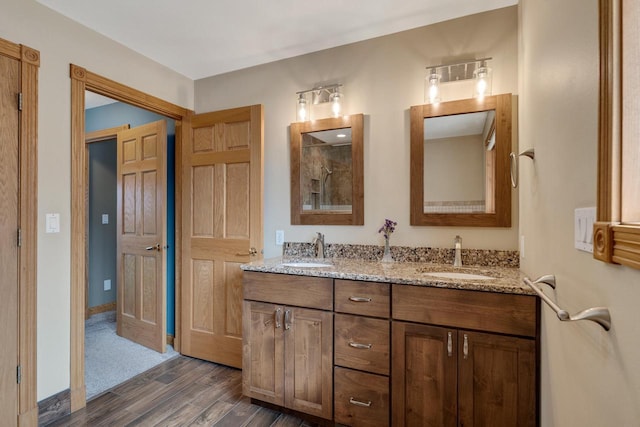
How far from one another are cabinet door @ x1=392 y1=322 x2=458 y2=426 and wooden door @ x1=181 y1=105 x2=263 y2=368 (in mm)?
1292

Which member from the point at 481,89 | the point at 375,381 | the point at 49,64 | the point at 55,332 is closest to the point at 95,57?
the point at 49,64

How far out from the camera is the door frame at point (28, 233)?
1.73 metres

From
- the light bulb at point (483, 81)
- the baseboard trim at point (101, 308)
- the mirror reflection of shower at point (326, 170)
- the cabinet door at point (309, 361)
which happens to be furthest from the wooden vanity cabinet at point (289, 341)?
the baseboard trim at point (101, 308)

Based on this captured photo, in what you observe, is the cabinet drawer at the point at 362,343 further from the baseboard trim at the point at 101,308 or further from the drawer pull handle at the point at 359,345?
the baseboard trim at the point at 101,308

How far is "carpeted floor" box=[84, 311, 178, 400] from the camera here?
2.31 meters

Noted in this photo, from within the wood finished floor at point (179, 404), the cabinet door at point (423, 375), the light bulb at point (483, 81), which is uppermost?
the light bulb at point (483, 81)

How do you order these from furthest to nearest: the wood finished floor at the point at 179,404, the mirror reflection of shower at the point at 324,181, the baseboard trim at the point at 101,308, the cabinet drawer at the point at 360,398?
the baseboard trim at the point at 101,308 < the mirror reflection of shower at the point at 324,181 < the wood finished floor at the point at 179,404 < the cabinet drawer at the point at 360,398

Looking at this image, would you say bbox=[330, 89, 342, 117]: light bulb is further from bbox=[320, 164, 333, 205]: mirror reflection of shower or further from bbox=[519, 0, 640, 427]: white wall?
bbox=[519, 0, 640, 427]: white wall

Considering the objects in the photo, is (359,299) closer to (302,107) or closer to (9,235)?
(302,107)

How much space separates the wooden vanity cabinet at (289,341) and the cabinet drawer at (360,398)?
0.19 feet

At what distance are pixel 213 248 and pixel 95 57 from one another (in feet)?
5.30

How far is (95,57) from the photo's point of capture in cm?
214

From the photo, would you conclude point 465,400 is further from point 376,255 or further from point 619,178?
point 619,178

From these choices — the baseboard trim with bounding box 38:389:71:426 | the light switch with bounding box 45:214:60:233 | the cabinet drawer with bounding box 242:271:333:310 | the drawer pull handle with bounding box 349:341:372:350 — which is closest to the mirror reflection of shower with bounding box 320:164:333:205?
the cabinet drawer with bounding box 242:271:333:310
